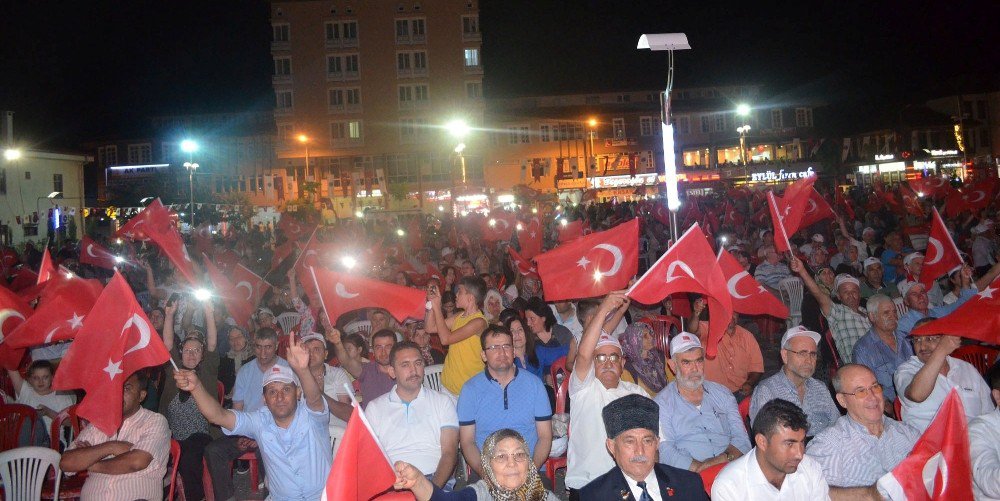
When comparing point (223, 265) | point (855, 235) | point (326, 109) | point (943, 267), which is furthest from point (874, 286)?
point (326, 109)

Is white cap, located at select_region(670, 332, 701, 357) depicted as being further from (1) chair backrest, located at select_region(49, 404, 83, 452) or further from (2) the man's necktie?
(1) chair backrest, located at select_region(49, 404, 83, 452)

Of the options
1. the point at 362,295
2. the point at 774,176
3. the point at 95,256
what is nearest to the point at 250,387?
the point at 362,295

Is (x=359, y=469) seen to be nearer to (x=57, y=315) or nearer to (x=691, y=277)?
(x=691, y=277)

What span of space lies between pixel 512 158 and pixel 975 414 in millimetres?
56083

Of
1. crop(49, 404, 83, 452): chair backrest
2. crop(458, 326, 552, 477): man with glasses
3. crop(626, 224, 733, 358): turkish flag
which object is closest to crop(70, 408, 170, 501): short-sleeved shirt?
crop(49, 404, 83, 452): chair backrest

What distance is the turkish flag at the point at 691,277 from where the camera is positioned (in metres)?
6.23

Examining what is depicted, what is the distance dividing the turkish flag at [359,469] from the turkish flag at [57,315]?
470 centimetres

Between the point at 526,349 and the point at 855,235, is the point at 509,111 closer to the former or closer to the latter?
the point at 855,235

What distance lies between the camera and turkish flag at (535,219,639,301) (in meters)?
7.89

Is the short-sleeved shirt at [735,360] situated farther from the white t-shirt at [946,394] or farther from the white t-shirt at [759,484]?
the white t-shirt at [759,484]

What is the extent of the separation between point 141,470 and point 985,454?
5.43 metres

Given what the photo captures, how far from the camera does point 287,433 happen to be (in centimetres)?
561

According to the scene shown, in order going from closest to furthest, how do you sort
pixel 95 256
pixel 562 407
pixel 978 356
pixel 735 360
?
pixel 562 407 → pixel 978 356 → pixel 735 360 → pixel 95 256

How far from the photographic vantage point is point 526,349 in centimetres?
818
